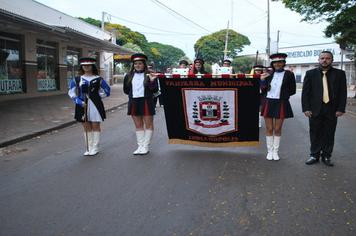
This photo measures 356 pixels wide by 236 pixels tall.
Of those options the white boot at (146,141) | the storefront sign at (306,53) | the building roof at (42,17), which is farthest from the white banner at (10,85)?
the storefront sign at (306,53)

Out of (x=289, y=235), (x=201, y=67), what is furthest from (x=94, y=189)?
(x=201, y=67)

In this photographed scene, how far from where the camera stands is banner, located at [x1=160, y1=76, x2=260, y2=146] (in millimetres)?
7105

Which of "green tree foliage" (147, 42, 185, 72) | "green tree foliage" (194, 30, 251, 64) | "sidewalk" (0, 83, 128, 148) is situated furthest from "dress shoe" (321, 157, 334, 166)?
"green tree foliage" (147, 42, 185, 72)

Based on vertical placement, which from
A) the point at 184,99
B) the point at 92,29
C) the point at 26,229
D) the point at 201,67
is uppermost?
the point at 92,29

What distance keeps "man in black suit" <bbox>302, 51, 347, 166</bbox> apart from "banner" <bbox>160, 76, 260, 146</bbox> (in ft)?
3.16

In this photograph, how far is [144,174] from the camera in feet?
19.5

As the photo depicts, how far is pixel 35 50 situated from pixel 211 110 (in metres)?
16.0

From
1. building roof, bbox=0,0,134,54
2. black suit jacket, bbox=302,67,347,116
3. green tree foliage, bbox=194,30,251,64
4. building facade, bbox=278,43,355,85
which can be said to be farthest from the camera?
green tree foliage, bbox=194,30,251,64

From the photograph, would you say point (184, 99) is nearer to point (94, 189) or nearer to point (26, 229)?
Result: point (94, 189)

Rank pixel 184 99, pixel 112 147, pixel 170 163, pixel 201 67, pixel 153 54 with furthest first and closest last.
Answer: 1. pixel 153 54
2. pixel 201 67
3. pixel 112 147
4. pixel 184 99
5. pixel 170 163

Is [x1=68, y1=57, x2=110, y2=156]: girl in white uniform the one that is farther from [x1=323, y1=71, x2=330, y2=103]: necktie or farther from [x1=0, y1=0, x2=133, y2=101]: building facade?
[x1=0, y1=0, x2=133, y2=101]: building facade

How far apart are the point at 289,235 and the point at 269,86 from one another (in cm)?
345

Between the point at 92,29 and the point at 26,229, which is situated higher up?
the point at 92,29

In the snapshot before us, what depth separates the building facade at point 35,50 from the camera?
17.2 meters
